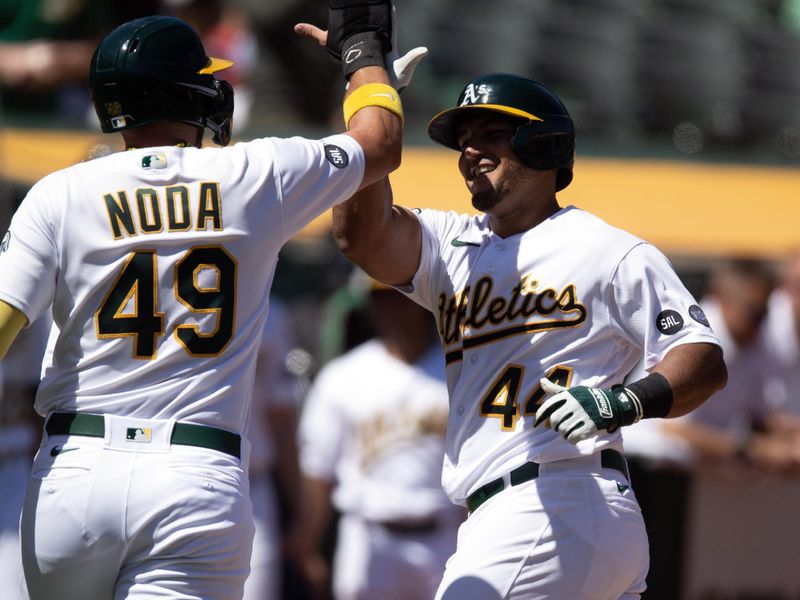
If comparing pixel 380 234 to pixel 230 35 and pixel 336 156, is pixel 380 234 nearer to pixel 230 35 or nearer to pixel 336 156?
pixel 336 156

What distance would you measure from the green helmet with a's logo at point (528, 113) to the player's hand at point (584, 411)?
2.69 ft

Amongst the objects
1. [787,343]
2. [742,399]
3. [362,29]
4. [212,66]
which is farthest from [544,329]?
[787,343]

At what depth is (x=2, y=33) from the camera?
28.9 ft

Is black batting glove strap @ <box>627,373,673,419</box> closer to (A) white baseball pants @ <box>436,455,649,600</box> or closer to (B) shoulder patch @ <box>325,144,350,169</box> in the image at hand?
(A) white baseball pants @ <box>436,455,649,600</box>

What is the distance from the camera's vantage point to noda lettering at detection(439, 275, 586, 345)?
3.94 m

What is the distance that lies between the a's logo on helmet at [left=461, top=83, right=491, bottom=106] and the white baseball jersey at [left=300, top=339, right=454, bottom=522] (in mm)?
2785

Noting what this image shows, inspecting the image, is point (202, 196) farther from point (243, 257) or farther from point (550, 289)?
point (550, 289)

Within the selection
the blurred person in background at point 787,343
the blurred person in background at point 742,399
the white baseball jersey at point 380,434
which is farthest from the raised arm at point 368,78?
the blurred person in background at point 787,343

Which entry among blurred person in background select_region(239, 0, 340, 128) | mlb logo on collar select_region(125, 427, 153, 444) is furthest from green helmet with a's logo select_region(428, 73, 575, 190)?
blurred person in background select_region(239, 0, 340, 128)

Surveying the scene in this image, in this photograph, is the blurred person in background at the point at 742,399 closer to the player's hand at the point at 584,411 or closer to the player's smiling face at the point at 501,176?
the player's smiling face at the point at 501,176

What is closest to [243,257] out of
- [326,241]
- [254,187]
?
[254,187]

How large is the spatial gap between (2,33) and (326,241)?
249 centimetres

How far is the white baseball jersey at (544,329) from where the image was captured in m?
3.87

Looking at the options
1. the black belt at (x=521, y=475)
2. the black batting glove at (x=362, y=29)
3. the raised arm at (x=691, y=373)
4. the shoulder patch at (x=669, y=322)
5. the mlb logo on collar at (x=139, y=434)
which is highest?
the black batting glove at (x=362, y=29)
